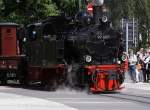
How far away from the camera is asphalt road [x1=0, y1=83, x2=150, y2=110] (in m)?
19.2

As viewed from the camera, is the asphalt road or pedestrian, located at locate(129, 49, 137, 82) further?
pedestrian, located at locate(129, 49, 137, 82)

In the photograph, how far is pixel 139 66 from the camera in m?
31.7

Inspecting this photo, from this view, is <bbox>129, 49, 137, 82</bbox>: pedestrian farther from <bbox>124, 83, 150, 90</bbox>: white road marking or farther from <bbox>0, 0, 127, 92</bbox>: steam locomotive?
<bbox>0, 0, 127, 92</bbox>: steam locomotive

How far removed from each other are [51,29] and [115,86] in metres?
3.95

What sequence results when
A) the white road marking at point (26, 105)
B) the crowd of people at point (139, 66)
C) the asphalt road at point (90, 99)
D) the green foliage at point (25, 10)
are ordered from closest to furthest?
the white road marking at point (26, 105) → the asphalt road at point (90, 99) → the crowd of people at point (139, 66) → the green foliage at point (25, 10)

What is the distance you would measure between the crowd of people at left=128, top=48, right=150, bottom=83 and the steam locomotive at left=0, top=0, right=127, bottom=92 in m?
4.65

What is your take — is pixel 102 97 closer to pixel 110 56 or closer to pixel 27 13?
pixel 110 56

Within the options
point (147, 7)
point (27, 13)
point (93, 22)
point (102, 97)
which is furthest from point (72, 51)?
point (147, 7)

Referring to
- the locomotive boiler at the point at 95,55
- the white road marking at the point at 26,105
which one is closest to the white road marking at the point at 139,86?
the locomotive boiler at the point at 95,55

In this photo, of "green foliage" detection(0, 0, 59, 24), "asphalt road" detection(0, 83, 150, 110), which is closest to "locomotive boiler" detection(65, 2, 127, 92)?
"asphalt road" detection(0, 83, 150, 110)

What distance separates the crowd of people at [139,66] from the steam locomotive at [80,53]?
465 centimetres

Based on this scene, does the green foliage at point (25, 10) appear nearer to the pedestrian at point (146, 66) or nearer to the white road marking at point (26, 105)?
the pedestrian at point (146, 66)

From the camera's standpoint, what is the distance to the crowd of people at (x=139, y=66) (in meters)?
31.2

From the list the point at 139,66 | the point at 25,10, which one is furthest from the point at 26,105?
the point at 25,10
